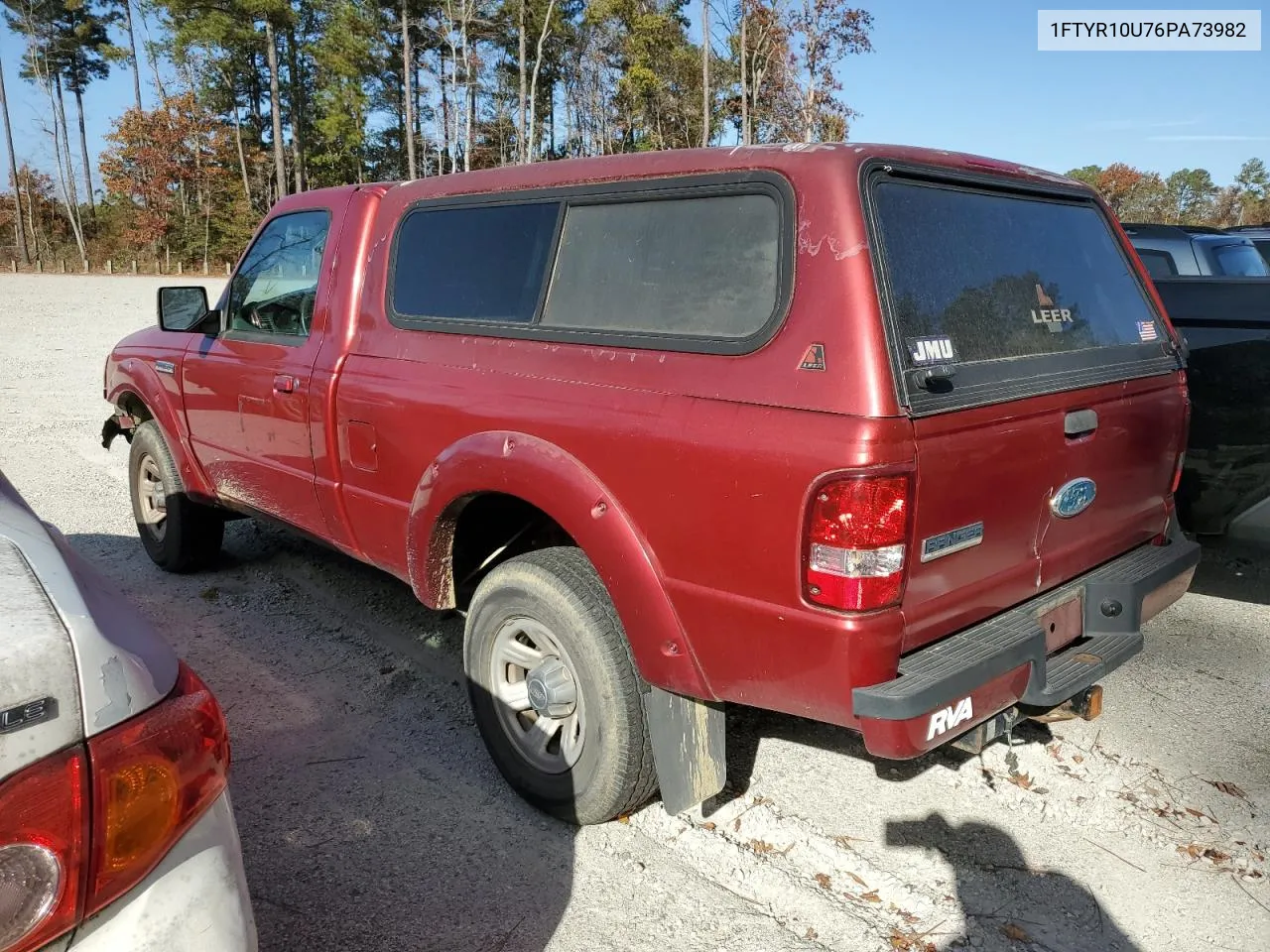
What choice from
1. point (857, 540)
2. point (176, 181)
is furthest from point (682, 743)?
point (176, 181)

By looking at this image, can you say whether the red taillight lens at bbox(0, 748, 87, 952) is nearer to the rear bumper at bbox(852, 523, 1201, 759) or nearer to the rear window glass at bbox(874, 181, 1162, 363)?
the rear bumper at bbox(852, 523, 1201, 759)

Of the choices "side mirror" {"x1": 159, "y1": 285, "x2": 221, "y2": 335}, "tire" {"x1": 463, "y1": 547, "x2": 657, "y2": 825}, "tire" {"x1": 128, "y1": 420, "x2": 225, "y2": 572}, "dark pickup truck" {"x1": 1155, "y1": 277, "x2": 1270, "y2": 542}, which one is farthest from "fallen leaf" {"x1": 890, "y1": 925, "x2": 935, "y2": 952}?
"tire" {"x1": 128, "y1": 420, "x2": 225, "y2": 572}

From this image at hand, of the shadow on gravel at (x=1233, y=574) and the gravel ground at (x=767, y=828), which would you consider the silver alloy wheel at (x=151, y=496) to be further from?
the shadow on gravel at (x=1233, y=574)

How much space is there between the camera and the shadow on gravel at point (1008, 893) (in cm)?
255

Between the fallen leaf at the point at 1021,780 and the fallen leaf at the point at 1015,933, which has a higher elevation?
the fallen leaf at the point at 1021,780

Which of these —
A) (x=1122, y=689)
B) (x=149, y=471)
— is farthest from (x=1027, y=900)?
A: (x=149, y=471)

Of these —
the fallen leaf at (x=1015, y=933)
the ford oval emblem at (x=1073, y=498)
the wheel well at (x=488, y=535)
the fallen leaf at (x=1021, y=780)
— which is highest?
the ford oval emblem at (x=1073, y=498)

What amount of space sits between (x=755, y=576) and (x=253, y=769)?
218 centimetres

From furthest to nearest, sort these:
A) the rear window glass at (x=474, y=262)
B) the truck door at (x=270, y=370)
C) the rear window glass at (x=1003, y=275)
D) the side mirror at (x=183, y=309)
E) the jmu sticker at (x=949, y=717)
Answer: the side mirror at (x=183, y=309) < the truck door at (x=270, y=370) < the rear window glass at (x=474, y=262) < the rear window glass at (x=1003, y=275) < the jmu sticker at (x=949, y=717)

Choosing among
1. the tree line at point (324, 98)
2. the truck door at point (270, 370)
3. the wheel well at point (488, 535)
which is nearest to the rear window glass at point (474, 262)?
the truck door at point (270, 370)

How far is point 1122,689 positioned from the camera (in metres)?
4.01

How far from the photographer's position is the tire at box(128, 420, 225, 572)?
518 cm

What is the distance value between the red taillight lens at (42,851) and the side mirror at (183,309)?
378 cm

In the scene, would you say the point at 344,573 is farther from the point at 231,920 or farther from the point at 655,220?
the point at 231,920
